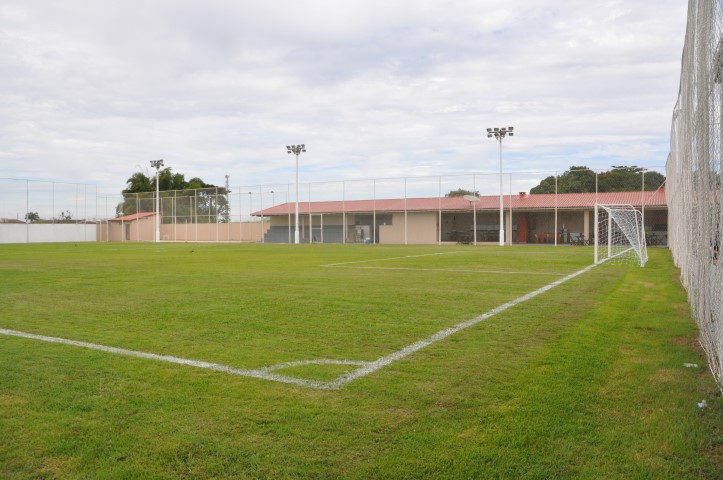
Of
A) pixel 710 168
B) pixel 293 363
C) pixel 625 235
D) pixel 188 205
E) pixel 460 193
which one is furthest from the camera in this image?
pixel 188 205

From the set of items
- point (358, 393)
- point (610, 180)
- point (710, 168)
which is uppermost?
point (610, 180)

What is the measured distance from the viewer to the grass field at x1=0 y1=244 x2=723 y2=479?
3264mm

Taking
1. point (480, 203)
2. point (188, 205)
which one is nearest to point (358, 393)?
point (480, 203)

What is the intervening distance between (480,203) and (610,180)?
9.94 meters

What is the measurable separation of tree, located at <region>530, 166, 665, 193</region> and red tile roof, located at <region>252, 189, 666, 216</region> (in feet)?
1.50

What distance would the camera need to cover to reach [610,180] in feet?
137

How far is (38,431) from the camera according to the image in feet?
12.2

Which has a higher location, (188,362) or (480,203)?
(480,203)

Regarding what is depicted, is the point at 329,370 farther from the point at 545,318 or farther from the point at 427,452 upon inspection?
the point at 545,318

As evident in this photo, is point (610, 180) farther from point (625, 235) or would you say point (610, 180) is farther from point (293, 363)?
point (293, 363)

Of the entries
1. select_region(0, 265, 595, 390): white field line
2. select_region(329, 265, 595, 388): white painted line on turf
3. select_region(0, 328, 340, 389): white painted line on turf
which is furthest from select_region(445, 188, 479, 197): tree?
select_region(0, 328, 340, 389): white painted line on turf

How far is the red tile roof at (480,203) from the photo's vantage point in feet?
132

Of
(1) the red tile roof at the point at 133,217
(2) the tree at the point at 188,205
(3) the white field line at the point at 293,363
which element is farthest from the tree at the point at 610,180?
(1) the red tile roof at the point at 133,217

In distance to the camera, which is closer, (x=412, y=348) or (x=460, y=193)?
(x=412, y=348)
